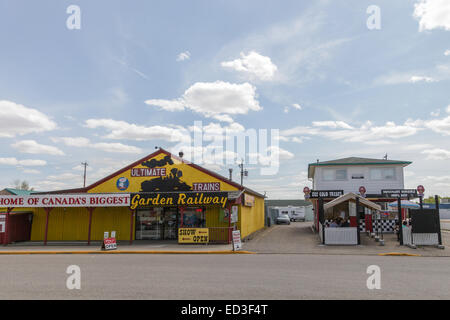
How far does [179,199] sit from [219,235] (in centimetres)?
318

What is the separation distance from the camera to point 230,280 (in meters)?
9.84

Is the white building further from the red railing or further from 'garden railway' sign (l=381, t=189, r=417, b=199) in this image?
the red railing

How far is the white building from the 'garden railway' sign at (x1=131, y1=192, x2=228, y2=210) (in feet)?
35.7

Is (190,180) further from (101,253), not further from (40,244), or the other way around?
(40,244)

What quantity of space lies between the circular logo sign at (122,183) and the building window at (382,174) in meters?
18.6

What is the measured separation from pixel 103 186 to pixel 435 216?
67.2 feet

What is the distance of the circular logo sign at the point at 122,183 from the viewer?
25.2 meters

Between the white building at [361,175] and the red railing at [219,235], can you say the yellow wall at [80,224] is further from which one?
the white building at [361,175]

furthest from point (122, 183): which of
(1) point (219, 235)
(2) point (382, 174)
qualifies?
(2) point (382, 174)

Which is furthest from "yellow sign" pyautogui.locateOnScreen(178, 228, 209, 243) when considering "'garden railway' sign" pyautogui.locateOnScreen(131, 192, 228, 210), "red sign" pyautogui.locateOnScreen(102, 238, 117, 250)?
"red sign" pyautogui.locateOnScreen(102, 238, 117, 250)

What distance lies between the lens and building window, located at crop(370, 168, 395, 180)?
28266 mm

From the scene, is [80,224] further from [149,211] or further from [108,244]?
[108,244]
